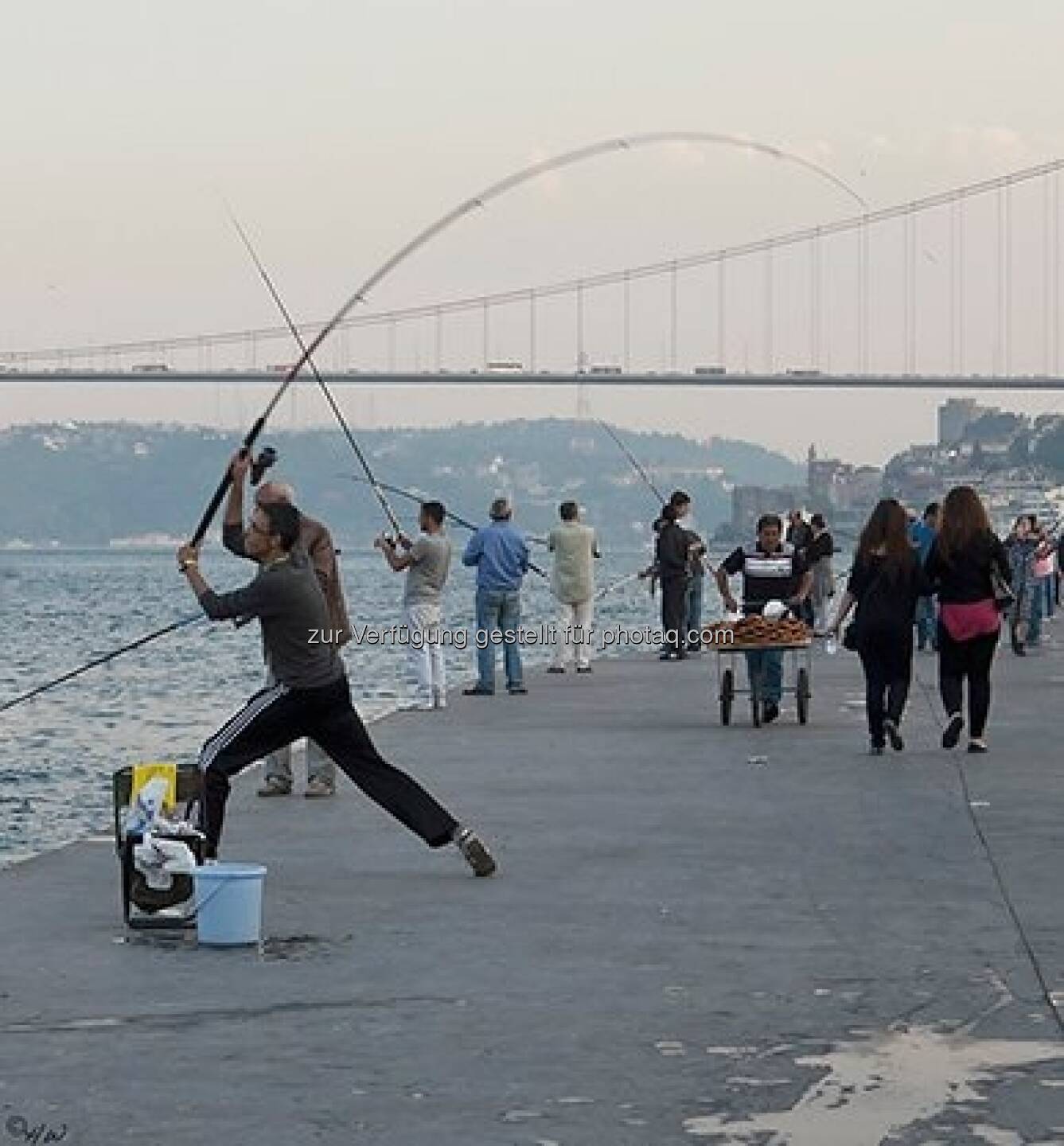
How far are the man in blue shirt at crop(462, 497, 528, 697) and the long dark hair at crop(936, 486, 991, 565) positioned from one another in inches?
243

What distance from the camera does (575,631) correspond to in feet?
84.3

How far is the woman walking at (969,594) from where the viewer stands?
16469 mm

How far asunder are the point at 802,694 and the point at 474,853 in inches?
311

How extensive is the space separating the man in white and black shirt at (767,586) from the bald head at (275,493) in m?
6.11

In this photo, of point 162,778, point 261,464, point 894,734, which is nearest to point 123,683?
point 894,734

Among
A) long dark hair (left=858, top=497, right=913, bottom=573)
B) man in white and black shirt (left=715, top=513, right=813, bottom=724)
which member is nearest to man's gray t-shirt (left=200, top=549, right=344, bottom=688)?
long dark hair (left=858, top=497, right=913, bottom=573)

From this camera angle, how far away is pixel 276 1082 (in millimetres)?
7262

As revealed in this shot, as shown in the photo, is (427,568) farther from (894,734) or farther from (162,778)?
(162,778)

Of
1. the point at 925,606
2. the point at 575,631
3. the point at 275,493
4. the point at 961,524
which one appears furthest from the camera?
the point at 925,606

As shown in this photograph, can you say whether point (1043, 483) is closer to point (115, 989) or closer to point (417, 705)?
point (417, 705)

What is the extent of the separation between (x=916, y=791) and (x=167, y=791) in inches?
197

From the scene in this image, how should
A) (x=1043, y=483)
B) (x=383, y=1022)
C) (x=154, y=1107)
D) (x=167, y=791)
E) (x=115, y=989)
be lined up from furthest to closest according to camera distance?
(x=1043, y=483), (x=167, y=791), (x=115, y=989), (x=383, y=1022), (x=154, y=1107)

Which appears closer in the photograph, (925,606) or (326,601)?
(326,601)

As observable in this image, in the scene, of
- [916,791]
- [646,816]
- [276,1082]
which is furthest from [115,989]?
[916,791]
